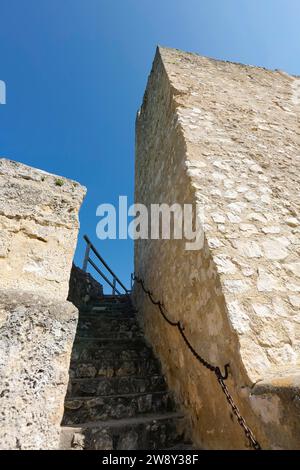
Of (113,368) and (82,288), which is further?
(82,288)

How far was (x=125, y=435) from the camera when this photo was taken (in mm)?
2102

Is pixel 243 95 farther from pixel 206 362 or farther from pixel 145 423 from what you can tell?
pixel 145 423

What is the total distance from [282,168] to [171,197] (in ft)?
4.20

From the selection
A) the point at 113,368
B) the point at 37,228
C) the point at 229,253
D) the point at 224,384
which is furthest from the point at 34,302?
the point at 113,368

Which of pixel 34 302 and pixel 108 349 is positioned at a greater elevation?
pixel 34 302

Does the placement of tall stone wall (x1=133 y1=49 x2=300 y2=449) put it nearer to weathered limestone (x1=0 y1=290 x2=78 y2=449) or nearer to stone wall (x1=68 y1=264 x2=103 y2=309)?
weathered limestone (x1=0 y1=290 x2=78 y2=449)

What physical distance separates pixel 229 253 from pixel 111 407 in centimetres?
169

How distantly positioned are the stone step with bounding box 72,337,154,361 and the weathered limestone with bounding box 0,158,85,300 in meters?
2.11

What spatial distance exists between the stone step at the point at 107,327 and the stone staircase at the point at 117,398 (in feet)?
0.05

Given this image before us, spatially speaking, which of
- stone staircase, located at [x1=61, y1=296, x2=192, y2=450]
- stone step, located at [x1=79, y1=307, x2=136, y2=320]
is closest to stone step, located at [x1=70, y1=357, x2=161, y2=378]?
stone staircase, located at [x1=61, y1=296, x2=192, y2=450]

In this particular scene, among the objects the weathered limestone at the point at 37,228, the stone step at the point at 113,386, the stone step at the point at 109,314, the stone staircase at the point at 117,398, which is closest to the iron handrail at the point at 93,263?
the stone step at the point at 109,314

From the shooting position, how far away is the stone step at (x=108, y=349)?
10.7ft

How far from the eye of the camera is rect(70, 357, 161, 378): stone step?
302cm

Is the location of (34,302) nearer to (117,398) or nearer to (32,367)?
(32,367)
